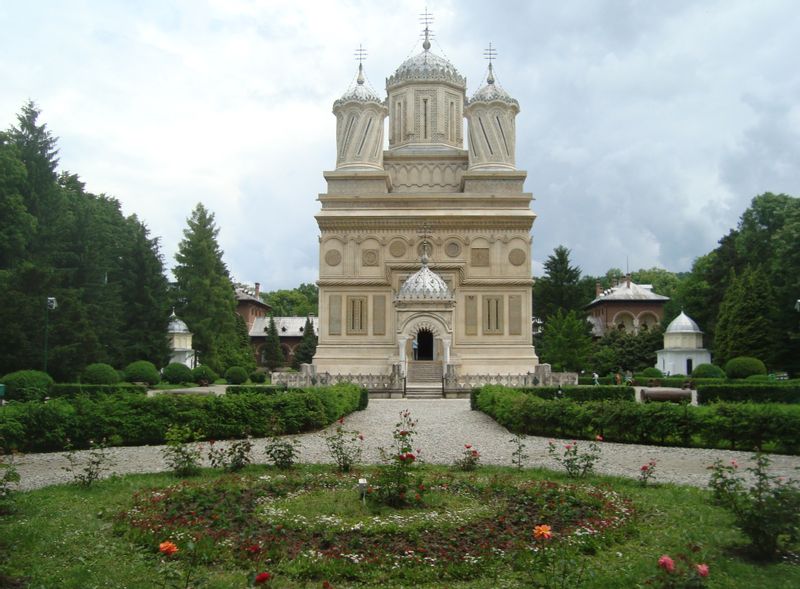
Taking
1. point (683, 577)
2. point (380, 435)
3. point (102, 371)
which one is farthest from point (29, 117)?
point (683, 577)

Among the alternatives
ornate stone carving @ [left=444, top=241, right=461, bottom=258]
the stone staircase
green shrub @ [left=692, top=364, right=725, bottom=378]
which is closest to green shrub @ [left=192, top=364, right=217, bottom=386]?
the stone staircase

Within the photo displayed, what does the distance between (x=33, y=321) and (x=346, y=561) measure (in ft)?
91.3

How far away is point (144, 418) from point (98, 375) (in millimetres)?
16888

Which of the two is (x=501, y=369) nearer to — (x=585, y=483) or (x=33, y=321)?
(x=33, y=321)

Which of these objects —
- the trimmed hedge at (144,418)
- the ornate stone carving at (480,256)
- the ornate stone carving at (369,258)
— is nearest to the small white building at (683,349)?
the ornate stone carving at (480,256)

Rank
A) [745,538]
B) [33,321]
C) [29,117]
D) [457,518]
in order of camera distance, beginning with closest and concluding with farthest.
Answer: [745,538]
[457,518]
[33,321]
[29,117]

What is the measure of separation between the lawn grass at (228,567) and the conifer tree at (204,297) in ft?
124

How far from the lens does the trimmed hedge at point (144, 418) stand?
13.9 m

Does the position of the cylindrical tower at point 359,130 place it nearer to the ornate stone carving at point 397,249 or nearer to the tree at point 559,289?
the ornate stone carving at point 397,249

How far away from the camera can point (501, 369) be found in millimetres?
39125

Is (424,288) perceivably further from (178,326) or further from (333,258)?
(178,326)

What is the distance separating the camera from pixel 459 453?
1395 cm

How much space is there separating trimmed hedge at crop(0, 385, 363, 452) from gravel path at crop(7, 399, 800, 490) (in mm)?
335

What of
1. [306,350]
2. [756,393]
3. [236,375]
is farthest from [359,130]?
[756,393]
